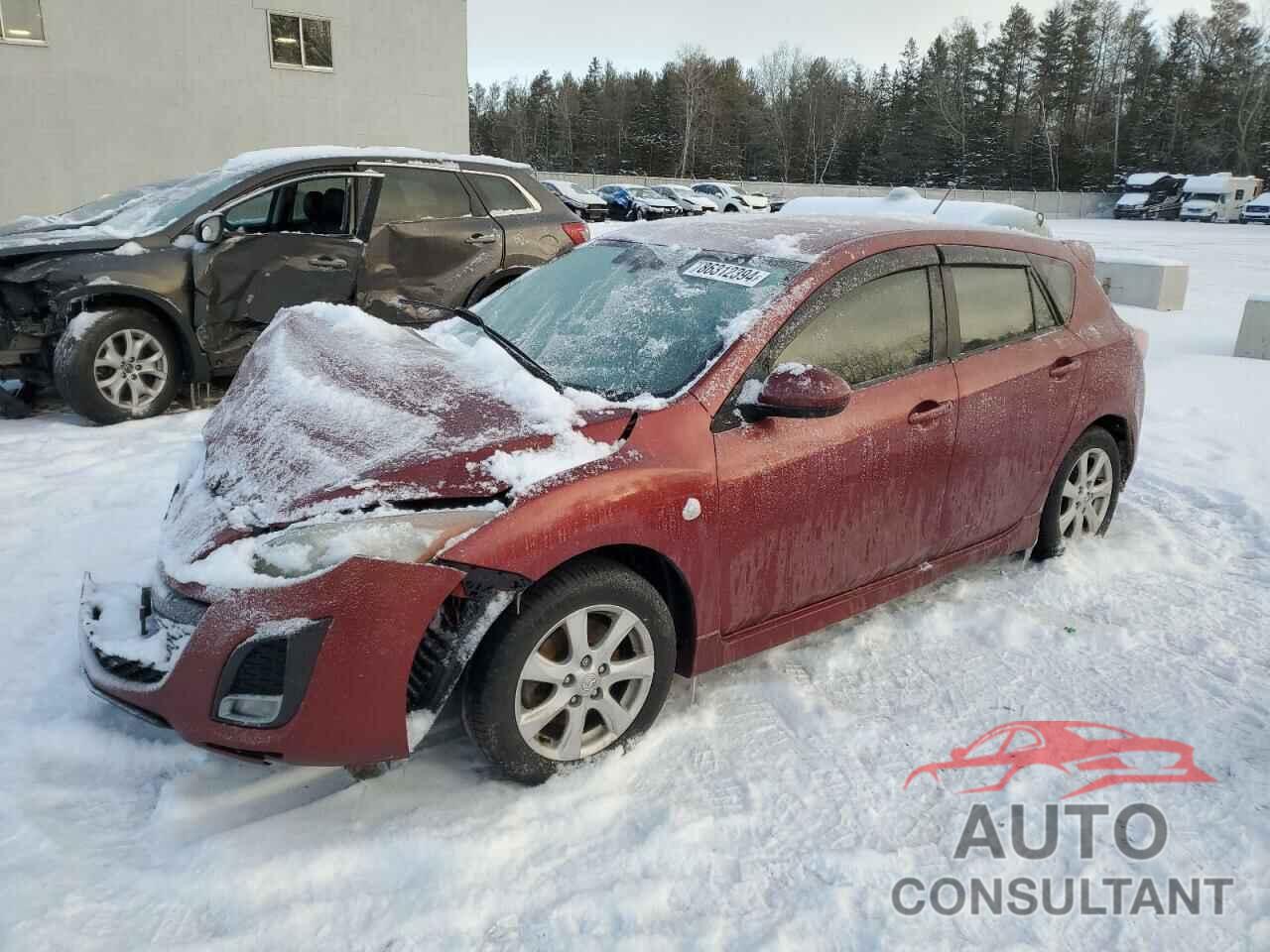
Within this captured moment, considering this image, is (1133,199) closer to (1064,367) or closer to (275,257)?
(275,257)

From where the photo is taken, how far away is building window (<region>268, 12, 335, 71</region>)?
16094 mm

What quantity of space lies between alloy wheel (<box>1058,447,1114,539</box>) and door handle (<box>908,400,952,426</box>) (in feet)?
3.72

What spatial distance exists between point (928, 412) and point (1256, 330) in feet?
27.4

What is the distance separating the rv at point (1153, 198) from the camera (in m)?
50.6

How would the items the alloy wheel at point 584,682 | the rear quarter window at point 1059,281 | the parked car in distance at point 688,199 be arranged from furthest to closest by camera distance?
the parked car in distance at point 688,199
the rear quarter window at point 1059,281
the alloy wheel at point 584,682

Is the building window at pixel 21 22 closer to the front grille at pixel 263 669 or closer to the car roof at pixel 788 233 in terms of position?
the car roof at pixel 788 233

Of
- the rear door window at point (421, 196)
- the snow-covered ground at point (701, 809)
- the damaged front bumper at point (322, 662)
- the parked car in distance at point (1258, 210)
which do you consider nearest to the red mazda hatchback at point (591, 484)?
the damaged front bumper at point (322, 662)

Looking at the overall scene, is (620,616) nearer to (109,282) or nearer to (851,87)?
(109,282)

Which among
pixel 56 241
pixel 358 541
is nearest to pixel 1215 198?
pixel 56 241

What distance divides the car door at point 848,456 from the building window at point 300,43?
1587 cm

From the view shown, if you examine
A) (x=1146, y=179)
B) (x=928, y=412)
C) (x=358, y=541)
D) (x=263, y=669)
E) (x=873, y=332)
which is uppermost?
(x=1146, y=179)

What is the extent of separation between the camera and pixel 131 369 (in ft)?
20.3

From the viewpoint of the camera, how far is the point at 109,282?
5930mm

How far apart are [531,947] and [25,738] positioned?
68.8 inches
